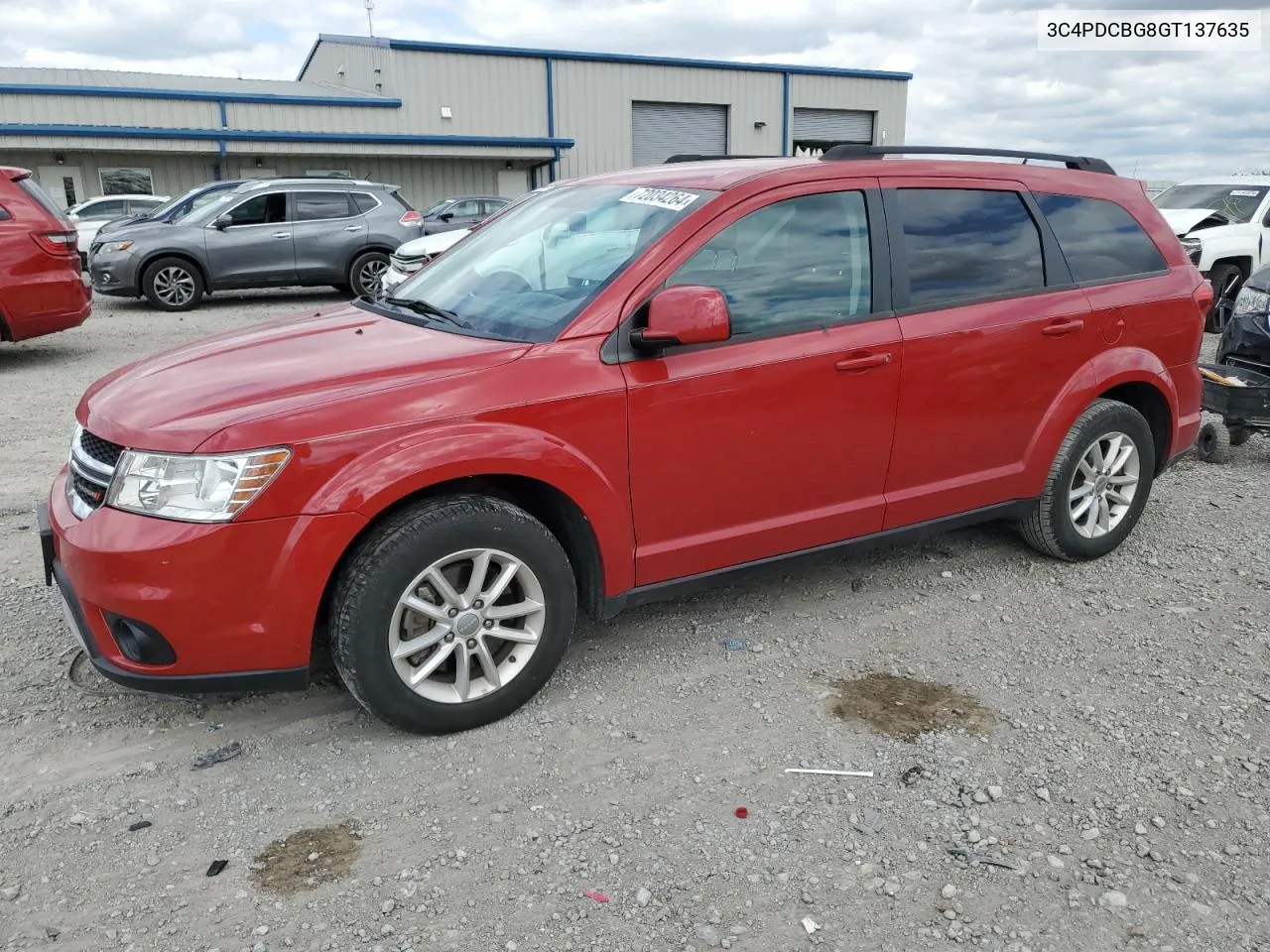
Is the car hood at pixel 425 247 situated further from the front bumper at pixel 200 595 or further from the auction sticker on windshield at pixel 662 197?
the front bumper at pixel 200 595

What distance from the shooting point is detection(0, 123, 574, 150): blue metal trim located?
2423 cm

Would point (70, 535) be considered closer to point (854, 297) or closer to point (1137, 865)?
point (854, 297)

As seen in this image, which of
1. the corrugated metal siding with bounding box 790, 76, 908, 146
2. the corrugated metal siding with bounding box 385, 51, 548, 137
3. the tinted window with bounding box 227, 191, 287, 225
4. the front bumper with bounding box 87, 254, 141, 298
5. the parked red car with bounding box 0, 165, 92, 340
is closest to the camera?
the parked red car with bounding box 0, 165, 92, 340

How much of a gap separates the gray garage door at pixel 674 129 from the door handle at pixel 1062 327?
28768 mm

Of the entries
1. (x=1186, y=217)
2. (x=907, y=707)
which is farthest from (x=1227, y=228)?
(x=907, y=707)

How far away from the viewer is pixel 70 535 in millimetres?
3006

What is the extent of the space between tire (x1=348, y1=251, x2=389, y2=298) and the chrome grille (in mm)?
11862

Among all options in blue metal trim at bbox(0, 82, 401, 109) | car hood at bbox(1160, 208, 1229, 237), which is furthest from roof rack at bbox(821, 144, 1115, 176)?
blue metal trim at bbox(0, 82, 401, 109)

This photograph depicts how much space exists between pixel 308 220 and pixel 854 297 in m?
12.3

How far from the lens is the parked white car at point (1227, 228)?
12.2 meters

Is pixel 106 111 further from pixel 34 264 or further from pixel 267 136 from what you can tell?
pixel 34 264

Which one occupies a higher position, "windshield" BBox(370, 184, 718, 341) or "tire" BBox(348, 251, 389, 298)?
"windshield" BBox(370, 184, 718, 341)

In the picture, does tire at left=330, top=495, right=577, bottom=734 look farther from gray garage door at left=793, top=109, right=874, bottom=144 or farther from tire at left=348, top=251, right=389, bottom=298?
gray garage door at left=793, top=109, right=874, bottom=144

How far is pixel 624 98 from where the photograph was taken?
31469 mm
